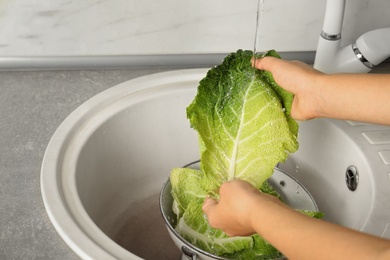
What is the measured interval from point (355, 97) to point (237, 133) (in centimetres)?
25

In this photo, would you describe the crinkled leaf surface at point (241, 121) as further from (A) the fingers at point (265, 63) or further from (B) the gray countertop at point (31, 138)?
(B) the gray countertop at point (31, 138)

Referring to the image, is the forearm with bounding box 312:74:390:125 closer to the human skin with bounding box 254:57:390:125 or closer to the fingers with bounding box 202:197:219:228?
the human skin with bounding box 254:57:390:125

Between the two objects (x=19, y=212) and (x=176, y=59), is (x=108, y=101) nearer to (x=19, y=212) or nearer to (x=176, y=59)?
(x=176, y=59)

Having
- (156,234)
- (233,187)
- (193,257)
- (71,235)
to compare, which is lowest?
(156,234)

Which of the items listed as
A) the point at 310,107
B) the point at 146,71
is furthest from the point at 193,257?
the point at 146,71

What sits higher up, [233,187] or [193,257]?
[233,187]

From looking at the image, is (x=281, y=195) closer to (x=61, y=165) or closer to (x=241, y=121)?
(x=241, y=121)

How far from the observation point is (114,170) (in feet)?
4.00

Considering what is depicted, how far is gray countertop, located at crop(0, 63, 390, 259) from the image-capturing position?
901 mm

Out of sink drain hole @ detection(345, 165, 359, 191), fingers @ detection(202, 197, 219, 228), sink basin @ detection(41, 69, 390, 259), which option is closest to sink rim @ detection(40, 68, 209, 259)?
sink basin @ detection(41, 69, 390, 259)

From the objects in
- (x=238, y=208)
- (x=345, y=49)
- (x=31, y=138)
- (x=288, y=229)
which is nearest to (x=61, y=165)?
(x=31, y=138)

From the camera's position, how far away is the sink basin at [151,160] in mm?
1053

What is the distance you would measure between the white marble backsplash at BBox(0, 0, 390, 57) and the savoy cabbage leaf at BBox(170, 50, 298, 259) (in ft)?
0.84

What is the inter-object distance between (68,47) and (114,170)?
0.31 m
